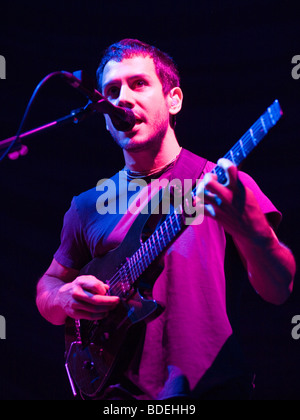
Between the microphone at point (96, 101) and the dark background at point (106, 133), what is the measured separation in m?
1.37

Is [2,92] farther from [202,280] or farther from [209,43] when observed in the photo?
[202,280]

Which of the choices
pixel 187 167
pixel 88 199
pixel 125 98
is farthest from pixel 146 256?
pixel 125 98

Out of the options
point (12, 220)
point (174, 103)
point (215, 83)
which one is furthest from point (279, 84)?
point (12, 220)

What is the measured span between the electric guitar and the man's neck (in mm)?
414

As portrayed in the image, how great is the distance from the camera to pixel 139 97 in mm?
2305

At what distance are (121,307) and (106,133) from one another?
1800 mm

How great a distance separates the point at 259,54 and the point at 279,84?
9.5 inches

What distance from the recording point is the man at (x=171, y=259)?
1605 mm

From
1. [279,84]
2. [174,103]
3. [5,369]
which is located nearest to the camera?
[174,103]

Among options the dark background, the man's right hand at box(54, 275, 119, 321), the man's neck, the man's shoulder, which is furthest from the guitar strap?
the dark background

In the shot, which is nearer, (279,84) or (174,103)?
(174,103)

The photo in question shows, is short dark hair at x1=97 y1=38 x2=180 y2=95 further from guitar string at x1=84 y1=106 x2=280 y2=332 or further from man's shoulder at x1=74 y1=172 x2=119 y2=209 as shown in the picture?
guitar string at x1=84 y1=106 x2=280 y2=332
